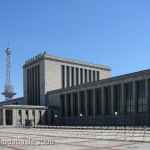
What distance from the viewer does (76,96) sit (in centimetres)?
10800

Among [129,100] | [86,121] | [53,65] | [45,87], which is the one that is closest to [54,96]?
[45,87]

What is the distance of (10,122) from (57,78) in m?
27.5

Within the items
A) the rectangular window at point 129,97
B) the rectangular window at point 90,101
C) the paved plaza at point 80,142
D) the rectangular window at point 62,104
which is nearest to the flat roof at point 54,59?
the rectangular window at point 62,104

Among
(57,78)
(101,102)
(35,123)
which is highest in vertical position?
(57,78)

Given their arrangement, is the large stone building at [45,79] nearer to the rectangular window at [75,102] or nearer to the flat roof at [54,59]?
the flat roof at [54,59]

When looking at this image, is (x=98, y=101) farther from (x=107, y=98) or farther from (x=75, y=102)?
(x=75, y=102)

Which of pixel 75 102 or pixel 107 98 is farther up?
pixel 107 98

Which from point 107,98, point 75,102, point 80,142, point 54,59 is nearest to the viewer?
point 80,142

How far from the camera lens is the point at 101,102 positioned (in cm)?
9494

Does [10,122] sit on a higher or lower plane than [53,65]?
lower

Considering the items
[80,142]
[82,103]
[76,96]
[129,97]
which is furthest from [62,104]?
[80,142]

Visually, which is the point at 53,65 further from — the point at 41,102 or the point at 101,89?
the point at 101,89

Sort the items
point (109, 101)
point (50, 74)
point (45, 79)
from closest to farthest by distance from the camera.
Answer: point (109, 101) → point (45, 79) → point (50, 74)

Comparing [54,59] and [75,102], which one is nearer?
[75,102]
